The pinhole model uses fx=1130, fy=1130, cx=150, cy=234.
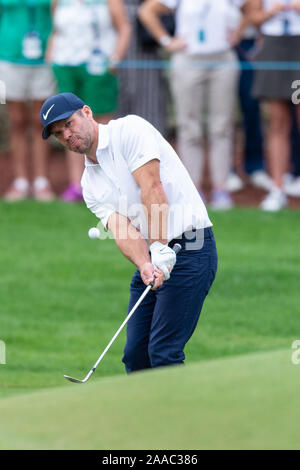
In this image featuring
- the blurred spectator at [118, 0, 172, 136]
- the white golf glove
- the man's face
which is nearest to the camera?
the white golf glove

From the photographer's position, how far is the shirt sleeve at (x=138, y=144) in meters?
5.73

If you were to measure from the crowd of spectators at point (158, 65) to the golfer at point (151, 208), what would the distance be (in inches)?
208

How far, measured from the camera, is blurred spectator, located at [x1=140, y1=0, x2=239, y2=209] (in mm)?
11234

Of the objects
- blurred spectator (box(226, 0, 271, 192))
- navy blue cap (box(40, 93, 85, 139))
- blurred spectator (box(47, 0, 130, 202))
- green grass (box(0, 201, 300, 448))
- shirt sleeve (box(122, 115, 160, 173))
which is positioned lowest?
green grass (box(0, 201, 300, 448))

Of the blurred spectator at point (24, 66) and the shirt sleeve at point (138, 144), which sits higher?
the shirt sleeve at point (138, 144)

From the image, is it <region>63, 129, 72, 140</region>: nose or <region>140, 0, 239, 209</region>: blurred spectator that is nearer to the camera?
<region>63, 129, 72, 140</region>: nose

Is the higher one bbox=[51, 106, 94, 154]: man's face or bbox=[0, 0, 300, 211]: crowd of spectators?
bbox=[51, 106, 94, 154]: man's face

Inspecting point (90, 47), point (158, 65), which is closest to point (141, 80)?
point (158, 65)

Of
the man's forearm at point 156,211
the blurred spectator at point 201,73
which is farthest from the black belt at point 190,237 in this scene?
the blurred spectator at point 201,73

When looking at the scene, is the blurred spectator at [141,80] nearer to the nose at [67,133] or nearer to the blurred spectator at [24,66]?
the blurred spectator at [24,66]

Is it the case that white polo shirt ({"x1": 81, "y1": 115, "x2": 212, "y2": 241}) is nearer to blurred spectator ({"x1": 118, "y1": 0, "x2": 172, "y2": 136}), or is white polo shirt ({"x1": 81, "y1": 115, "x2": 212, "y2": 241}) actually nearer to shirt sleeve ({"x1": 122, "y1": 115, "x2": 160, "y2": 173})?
shirt sleeve ({"x1": 122, "y1": 115, "x2": 160, "y2": 173})

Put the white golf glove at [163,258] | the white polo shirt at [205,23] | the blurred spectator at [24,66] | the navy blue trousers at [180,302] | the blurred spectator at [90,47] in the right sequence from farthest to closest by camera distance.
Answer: the blurred spectator at [24,66] < the blurred spectator at [90,47] < the white polo shirt at [205,23] < the navy blue trousers at [180,302] < the white golf glove at [163,258]

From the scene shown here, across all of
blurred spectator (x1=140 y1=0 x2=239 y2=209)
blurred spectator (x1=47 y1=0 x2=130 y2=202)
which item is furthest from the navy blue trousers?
blurred spectator (x1=47 y1=0 x2=130 y2=202)

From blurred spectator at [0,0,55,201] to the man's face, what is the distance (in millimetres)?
6079
